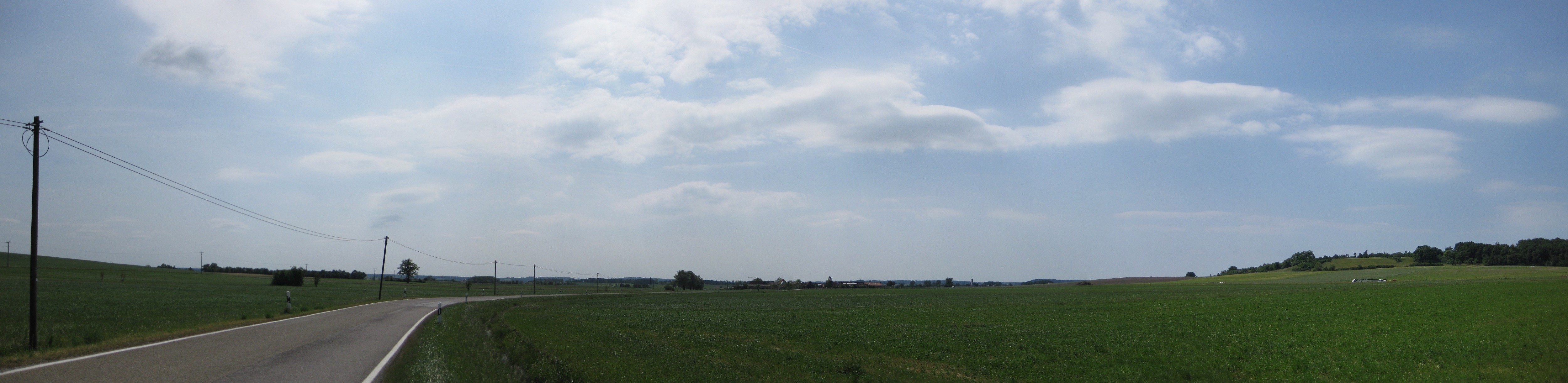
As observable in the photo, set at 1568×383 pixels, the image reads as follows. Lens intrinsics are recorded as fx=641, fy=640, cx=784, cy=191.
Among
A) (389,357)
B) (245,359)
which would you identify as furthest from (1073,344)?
(245,359)

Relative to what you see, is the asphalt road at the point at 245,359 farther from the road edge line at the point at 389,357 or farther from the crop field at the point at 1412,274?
the crop field at the point at 1412,274

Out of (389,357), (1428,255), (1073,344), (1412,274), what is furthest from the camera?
(1428,255)

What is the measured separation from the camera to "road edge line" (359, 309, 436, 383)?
562 inches

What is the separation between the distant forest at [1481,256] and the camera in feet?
397

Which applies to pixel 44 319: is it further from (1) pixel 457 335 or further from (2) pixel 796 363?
(2) pixel 796 363

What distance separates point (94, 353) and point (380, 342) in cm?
721

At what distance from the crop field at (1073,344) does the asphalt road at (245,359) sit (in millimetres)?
1426

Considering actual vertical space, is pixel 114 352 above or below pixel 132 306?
above

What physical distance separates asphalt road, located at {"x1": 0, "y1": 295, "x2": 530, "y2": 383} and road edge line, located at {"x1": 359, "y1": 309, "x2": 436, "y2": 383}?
124 mm

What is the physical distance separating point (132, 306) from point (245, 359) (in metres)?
32.6

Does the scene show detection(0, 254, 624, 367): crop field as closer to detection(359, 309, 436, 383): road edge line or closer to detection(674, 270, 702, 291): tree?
detection(359, 309, 436, 383): road edge line

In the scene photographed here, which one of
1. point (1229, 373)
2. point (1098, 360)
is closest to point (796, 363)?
point (1098, 360)

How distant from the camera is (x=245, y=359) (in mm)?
15867

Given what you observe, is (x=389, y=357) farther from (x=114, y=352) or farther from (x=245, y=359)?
(x=114, y=352)
